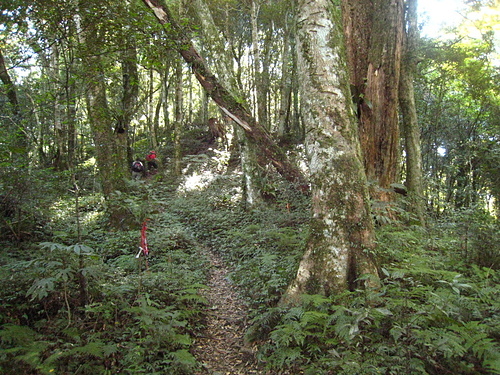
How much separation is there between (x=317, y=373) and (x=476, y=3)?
14236 mm

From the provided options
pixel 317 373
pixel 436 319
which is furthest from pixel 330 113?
pixel 317 373

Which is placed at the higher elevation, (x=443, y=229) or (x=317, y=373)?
(x=443, y=229)

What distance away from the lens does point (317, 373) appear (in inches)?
120

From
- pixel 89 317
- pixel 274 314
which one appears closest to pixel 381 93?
pixel 274 314

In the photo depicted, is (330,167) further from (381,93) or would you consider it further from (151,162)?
(151,162)

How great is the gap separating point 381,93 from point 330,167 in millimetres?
3006

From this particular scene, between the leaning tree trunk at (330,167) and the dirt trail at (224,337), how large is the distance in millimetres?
937

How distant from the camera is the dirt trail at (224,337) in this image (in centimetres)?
384

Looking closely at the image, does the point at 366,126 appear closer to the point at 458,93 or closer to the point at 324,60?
the point at 324,60

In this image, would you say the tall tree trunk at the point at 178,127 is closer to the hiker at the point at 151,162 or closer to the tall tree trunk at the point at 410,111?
the hiker at the point at 151,162

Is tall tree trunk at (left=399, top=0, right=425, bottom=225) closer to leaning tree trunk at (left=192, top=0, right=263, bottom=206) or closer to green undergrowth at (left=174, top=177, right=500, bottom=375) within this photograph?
green undergrowth at (left=174, top=177, right=500, bottom=375)

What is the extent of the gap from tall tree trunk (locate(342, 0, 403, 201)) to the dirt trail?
3547 millimetres

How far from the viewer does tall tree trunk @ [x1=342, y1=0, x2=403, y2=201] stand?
6.44m

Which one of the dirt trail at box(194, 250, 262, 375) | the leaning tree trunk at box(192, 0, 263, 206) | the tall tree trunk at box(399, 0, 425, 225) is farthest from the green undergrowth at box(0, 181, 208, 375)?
the tall tree trunk at box(399, 0, 425, 225)
